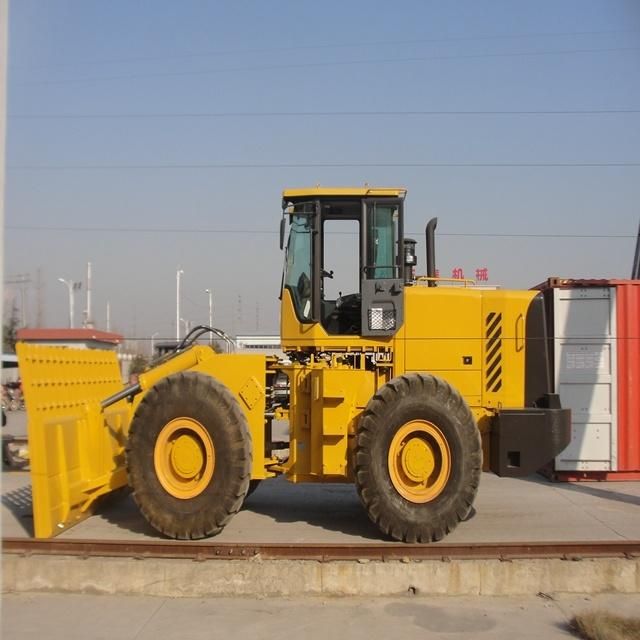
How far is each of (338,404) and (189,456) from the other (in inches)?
58.6

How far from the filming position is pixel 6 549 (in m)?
5.70

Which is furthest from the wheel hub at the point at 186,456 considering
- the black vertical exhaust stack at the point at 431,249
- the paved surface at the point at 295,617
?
the black vertical exhaust stack at the point at 431,249

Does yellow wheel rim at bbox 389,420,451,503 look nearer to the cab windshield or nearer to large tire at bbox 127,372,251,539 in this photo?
large tire at bbox 127,372,251,539

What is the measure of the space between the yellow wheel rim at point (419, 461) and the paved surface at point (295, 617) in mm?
1012

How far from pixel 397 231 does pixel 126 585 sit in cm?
404

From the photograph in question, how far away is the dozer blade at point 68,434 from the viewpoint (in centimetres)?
586

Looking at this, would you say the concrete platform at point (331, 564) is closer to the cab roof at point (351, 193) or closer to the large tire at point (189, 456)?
the large tire at point (189, 456)

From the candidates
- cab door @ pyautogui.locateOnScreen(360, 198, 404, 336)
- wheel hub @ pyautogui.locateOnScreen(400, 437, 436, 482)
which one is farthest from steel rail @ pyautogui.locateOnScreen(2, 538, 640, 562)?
cab door @ pyautogui.locateOnScreen(360, 198, 404, 336)

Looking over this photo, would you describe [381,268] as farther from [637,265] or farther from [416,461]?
[637,265]

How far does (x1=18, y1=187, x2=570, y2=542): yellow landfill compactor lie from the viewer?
240 inches

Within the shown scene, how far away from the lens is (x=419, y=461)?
20.3 feet

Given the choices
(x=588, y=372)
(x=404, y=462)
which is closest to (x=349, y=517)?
(x=404, y=462)

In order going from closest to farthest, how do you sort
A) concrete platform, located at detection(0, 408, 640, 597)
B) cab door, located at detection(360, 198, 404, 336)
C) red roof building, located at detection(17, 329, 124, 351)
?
1. concrete platform, located at detection(0, 408, 640, 597)
2. cab door, located at detection(360, 198, 404, 336)
3. red roof building, located at detection(17, 329, 124, 351)

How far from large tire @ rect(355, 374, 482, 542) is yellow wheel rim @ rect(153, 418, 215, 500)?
4.74 ft
